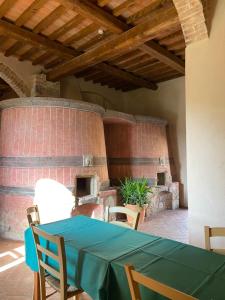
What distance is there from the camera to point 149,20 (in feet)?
11.7

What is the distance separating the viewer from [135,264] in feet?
4.68

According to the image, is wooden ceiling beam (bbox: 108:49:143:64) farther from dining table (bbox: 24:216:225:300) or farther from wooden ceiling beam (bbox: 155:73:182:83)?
dining table (bbox: 24:216:225:300)

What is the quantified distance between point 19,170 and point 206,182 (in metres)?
3.00

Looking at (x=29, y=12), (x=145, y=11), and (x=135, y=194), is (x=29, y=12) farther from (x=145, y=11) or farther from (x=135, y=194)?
(x=135, y=194)

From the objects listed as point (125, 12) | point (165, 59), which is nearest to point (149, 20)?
point (125, 12)

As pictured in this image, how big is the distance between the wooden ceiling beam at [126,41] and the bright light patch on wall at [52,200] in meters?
2.47

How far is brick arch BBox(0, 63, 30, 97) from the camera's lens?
501 cm

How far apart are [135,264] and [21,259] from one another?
243 centimetres

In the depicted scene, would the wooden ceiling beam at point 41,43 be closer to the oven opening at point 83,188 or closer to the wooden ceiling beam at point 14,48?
the wooden ceiling beam at point 14,48

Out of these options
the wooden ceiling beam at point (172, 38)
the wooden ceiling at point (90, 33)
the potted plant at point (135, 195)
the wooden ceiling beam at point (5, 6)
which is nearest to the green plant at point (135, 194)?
the potted plant at point (135, 195)

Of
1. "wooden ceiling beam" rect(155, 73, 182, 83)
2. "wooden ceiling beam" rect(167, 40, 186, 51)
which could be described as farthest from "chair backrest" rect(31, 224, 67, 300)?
"wooden ceiling beam" rect(155, 73, 182, 83)

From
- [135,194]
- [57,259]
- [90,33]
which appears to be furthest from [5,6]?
[135,194]

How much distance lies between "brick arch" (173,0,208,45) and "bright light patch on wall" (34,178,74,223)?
9.87 feet

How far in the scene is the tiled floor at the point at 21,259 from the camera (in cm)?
245
